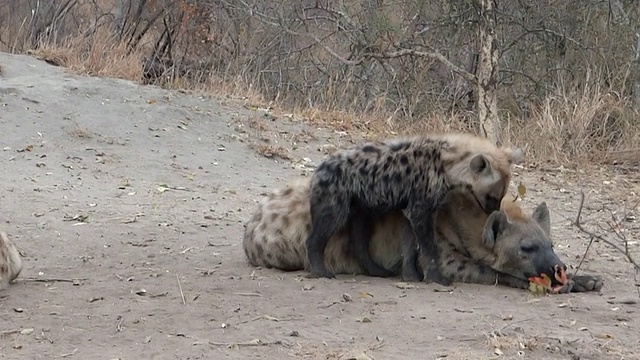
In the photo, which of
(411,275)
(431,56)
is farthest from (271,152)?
(411,275)

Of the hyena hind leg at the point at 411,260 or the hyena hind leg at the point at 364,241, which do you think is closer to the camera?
the hyena hind leg at the point at 411,260

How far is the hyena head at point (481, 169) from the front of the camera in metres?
4.51

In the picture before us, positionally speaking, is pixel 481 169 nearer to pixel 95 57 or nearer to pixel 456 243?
pixel 456 243

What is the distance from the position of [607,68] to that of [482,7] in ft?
4.90

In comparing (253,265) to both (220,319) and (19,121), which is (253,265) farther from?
(19,121)

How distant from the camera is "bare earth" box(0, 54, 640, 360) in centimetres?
359

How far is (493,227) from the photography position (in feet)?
15.0

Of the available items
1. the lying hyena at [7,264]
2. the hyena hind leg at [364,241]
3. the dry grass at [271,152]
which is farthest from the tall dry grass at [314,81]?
the lying hyena at [7,264]

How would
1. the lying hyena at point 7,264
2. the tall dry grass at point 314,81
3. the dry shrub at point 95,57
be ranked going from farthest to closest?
the dry shrub at point 95,57, the tall dry grass at point 314,81, the lying hyena at point 7,264

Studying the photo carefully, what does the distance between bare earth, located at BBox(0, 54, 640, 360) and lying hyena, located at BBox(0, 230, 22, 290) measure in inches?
2.6

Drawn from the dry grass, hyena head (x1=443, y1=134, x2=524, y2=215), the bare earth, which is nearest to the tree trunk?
the bare earth

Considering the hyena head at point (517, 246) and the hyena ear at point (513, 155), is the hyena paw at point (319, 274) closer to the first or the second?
the hyena head at point (517, 246)

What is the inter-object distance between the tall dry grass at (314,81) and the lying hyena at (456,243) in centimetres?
400

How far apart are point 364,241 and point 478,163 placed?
0.66m
